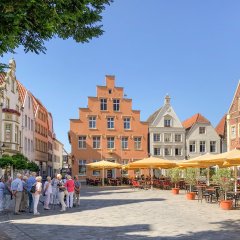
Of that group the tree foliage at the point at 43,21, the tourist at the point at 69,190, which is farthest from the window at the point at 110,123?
the tree foliage at the point at 43,21

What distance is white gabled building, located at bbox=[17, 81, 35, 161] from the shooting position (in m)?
54.6

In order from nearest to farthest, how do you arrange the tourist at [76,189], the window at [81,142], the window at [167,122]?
the tourist at [76,189] → the window at [81,142] → the window at [167,122]

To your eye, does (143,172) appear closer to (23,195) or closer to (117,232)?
(23,195)

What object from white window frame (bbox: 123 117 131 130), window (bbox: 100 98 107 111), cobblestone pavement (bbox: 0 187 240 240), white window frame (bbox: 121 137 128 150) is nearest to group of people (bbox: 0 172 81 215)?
cobblestone pavement (bbox: 0 187 240 240)

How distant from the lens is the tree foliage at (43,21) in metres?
7.24

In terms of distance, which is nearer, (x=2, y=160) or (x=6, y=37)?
(x=6, y=37)

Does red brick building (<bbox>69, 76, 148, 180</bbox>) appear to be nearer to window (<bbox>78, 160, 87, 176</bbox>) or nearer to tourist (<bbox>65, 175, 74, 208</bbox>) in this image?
window (<bbox>78, 160, 87, 176</bbox>)

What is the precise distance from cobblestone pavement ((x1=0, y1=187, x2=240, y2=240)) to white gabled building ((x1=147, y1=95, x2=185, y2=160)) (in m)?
40.1

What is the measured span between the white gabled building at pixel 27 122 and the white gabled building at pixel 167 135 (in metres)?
15.2

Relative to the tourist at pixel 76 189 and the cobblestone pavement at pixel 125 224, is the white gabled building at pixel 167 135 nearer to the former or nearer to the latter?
the tourist at pixel 76 189

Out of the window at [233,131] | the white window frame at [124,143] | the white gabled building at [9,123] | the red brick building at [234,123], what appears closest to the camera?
the white gabled building at [9,123]

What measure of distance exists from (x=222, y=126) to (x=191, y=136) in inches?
327

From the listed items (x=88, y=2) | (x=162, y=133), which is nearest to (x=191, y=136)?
(x=162, y=133)

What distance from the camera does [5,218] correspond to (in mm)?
18359
